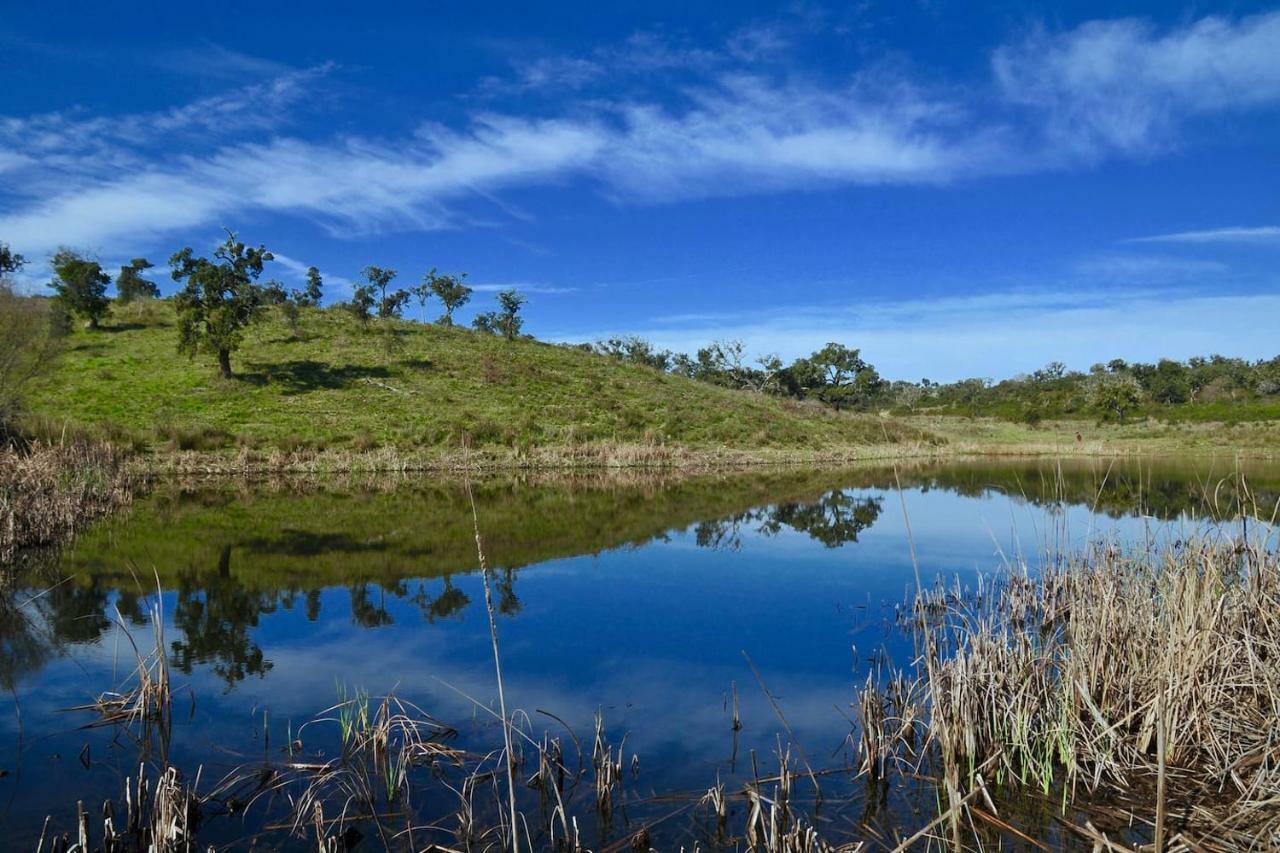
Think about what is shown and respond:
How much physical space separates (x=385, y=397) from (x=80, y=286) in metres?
23.4

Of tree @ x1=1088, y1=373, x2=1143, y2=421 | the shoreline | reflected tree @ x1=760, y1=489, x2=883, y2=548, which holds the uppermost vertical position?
tree @ x1=1088, y1=373, x2=1143, y2=421

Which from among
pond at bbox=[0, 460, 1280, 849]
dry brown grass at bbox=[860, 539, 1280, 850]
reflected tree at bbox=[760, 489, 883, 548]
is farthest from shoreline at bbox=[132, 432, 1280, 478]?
dry brown grass at bbox=[860, 539, 1280, 850]

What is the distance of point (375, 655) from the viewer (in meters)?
10.0

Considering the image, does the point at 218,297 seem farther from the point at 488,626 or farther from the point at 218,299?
the point at 488,626

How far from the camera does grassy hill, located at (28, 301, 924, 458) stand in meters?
39.2

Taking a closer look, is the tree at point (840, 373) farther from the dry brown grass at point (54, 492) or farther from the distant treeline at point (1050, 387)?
the dry brown grass at point (54, 492)

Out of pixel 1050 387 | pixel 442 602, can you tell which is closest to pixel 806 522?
pixel 442 602

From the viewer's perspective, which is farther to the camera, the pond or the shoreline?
the shoreline

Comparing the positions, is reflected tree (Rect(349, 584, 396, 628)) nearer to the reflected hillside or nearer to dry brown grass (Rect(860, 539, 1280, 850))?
the reflected hillside

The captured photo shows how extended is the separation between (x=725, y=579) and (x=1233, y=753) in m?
9.36

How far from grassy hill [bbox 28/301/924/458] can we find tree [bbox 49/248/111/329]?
1.42m

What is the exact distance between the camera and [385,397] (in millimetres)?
46844

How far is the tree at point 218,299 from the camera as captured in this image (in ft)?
146

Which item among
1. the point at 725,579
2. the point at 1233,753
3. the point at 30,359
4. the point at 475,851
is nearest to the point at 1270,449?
the point at 725,579
